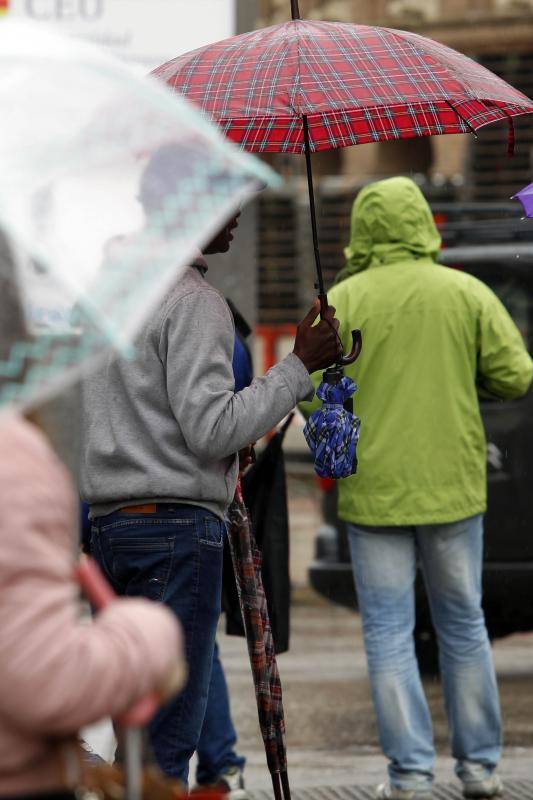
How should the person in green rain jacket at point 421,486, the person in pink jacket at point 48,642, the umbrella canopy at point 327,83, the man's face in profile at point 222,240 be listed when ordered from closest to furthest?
the person in pink jacket at point 48,642 → the man's face in profile at point 222,240 → the umbrella canopy at point 327,83 → the person in green rain jacket at point 421,486

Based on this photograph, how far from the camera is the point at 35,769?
2.12 meters

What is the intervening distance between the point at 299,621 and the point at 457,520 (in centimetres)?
425

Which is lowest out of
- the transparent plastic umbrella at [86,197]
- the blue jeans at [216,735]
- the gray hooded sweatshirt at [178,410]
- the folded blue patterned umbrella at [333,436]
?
the blue jeans at [216,735]

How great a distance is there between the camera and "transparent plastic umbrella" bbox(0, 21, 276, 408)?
210 centimetres

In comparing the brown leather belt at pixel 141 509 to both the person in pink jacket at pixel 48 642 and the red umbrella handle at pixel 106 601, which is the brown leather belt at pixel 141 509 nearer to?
the red umbrella handle at pixel 106 601

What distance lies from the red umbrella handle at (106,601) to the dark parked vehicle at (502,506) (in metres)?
4.71

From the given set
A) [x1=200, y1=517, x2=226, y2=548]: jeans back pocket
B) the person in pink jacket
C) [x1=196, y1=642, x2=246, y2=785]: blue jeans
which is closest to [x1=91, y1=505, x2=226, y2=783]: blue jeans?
[x1=200, y1=517, x2=226, y2=548]: jeans back pocket

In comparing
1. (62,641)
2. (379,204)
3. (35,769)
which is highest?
(62,641)

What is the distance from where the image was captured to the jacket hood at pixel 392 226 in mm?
5250

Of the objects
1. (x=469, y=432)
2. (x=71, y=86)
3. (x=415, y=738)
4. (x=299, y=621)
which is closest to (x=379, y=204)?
(x=469, y=432)

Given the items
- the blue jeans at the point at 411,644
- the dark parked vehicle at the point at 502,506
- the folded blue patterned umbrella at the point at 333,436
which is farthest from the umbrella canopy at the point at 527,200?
the dark parked vehicle at the point at 502,506

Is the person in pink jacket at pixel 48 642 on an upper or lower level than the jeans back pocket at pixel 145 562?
upper

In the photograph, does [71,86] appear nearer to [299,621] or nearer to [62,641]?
[62,641]

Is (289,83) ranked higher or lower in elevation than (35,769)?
higher
